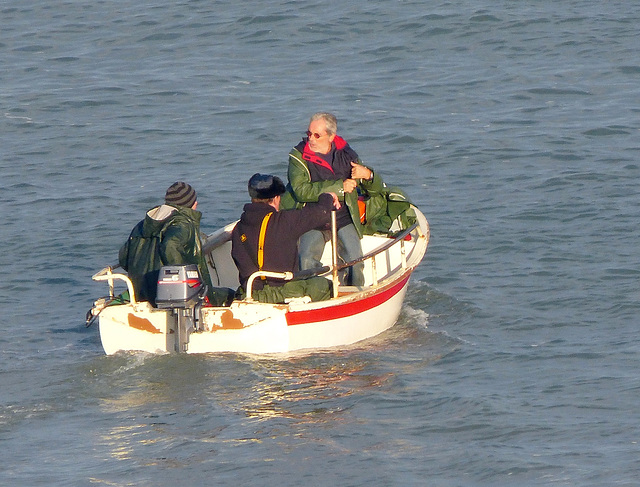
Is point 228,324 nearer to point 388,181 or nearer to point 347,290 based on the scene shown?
point 347,290

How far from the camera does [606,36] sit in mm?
21359

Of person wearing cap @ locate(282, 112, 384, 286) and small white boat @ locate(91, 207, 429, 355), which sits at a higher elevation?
person wearing cap @ locate(282, 112, 384, 286)

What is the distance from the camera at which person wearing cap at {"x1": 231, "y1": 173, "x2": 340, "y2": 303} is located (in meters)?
9.22

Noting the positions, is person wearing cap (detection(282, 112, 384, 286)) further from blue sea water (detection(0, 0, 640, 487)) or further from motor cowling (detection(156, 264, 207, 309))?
motor cowling (detection(156, 264, 207, 309))

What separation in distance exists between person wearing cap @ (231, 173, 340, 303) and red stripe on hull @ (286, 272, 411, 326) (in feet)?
0.84

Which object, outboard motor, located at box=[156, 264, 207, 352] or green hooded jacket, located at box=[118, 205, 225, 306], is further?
green hooded jacket, located at box=[118, 205, 225, 306]

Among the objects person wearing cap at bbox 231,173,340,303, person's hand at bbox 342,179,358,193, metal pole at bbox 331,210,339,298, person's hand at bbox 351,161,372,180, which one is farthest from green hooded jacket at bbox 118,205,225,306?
person's hand at bbox 351,161,372,180

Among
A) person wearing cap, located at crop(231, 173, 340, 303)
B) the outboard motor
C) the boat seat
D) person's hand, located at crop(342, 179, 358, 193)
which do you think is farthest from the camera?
the boat seat

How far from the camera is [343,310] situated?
32.2ft

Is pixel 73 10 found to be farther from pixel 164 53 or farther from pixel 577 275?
pixel 577 275

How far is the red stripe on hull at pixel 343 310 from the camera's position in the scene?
9430mm

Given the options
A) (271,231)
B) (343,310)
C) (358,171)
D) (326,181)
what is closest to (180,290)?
(271,231)

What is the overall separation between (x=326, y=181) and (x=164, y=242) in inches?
61.1

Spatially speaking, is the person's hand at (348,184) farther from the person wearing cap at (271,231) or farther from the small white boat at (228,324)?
the small white boat at (228,324)
